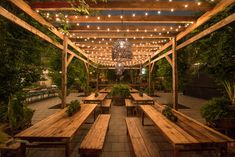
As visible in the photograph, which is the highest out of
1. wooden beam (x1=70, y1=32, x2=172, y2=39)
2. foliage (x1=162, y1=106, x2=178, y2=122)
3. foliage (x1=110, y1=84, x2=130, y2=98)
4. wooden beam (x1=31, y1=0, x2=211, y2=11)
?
wooden beam (x1=70, y1=32, x2=172, y2=39)

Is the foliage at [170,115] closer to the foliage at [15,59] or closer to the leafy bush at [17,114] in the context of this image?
the foliage at [15,59]

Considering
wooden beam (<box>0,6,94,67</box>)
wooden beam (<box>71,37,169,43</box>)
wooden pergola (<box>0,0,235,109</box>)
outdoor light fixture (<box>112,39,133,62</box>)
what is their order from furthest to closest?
wooden beam (<box>71,37,169,43</box>), outdoor light fixture (<box>112,39,133,62</box>), wooden pergola (<box>0,0,235,109</box>), wooden beam (<box>0,6,94,67</box>)

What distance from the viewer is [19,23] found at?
4422 mm

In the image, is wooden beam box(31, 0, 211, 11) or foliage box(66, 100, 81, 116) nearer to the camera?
wooden beam box(31, 0, 211, 11)

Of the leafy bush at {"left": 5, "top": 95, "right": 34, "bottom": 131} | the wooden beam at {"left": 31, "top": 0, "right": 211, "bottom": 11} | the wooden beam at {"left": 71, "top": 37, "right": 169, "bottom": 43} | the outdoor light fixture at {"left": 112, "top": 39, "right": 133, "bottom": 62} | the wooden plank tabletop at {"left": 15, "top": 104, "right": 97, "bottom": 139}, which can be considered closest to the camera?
the wooden plank tabletop at {"left": 15, "top": 104, "right": 97, "bottom": 139}

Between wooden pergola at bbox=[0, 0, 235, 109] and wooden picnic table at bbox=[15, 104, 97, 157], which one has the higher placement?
wooden pergola at bbox=[0, 0, 235, 109]

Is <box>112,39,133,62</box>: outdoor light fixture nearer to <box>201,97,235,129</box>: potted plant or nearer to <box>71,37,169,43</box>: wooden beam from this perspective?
<box>71,37,169,43</box>: wooden beam

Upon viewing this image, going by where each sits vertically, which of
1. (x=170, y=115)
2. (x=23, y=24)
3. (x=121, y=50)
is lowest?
(x=170, y=115)

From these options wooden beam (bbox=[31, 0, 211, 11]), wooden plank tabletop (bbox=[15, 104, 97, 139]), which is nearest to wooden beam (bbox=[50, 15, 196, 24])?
wooden beam (bbox=[31, 0, 211, 11])

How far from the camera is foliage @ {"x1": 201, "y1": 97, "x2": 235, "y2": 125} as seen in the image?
5.07m

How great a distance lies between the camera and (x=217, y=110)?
5219 millimetres

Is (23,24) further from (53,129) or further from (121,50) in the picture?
(121,50)

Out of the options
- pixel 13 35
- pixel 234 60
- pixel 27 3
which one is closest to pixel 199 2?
pixel 234 60

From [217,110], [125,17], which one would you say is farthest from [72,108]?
[217,110]
